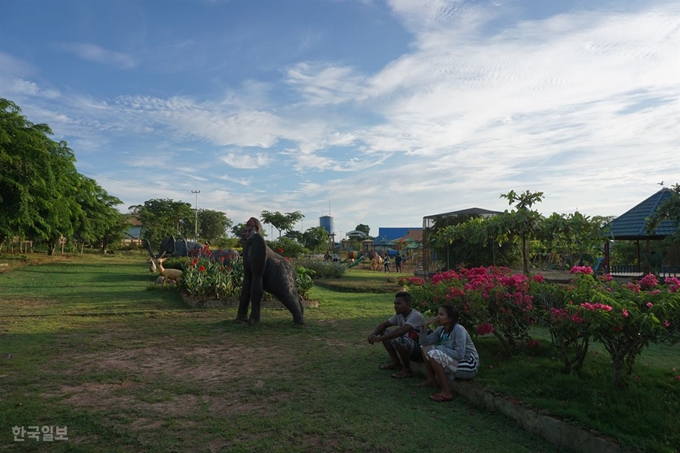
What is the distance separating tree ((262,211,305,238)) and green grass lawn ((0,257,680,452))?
3645 centimetres

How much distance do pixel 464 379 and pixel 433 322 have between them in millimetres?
674

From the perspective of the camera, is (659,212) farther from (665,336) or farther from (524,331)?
(665,336)

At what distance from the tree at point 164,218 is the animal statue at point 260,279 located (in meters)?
29.7

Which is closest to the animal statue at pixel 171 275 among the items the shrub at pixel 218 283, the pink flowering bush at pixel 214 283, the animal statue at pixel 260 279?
the shrub at pixel 218 283

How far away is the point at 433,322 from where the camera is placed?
5066 mm

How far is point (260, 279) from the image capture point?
27.9ft

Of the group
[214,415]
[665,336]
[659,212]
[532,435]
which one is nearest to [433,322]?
[532,435]

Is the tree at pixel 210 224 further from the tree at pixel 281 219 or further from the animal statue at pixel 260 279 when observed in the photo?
the animal statue at pixel 260 279

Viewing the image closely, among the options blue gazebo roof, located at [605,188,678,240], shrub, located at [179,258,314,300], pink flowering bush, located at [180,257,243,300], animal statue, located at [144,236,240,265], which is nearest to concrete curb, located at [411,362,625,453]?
shrub, located at [179,258,314,300]

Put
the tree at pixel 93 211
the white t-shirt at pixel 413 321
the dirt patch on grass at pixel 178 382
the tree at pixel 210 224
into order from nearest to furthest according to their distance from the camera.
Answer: the dirt patch on grass at pixel 178 382
the white t-shirt at pixel 413 321
the tree at pixel 93 211
the tree at pixel 210 224

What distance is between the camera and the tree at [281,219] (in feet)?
145

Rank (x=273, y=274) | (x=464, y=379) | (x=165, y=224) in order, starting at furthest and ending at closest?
(x=165, y=224) → (x=273, y=274) → (x=464, y=379)

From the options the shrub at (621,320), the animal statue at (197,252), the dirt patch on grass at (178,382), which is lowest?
the dirt patch on grass at (178,382)

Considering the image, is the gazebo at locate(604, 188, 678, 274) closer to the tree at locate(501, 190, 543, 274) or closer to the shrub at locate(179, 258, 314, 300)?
the tree at locate(501, 190, 543, 274)
